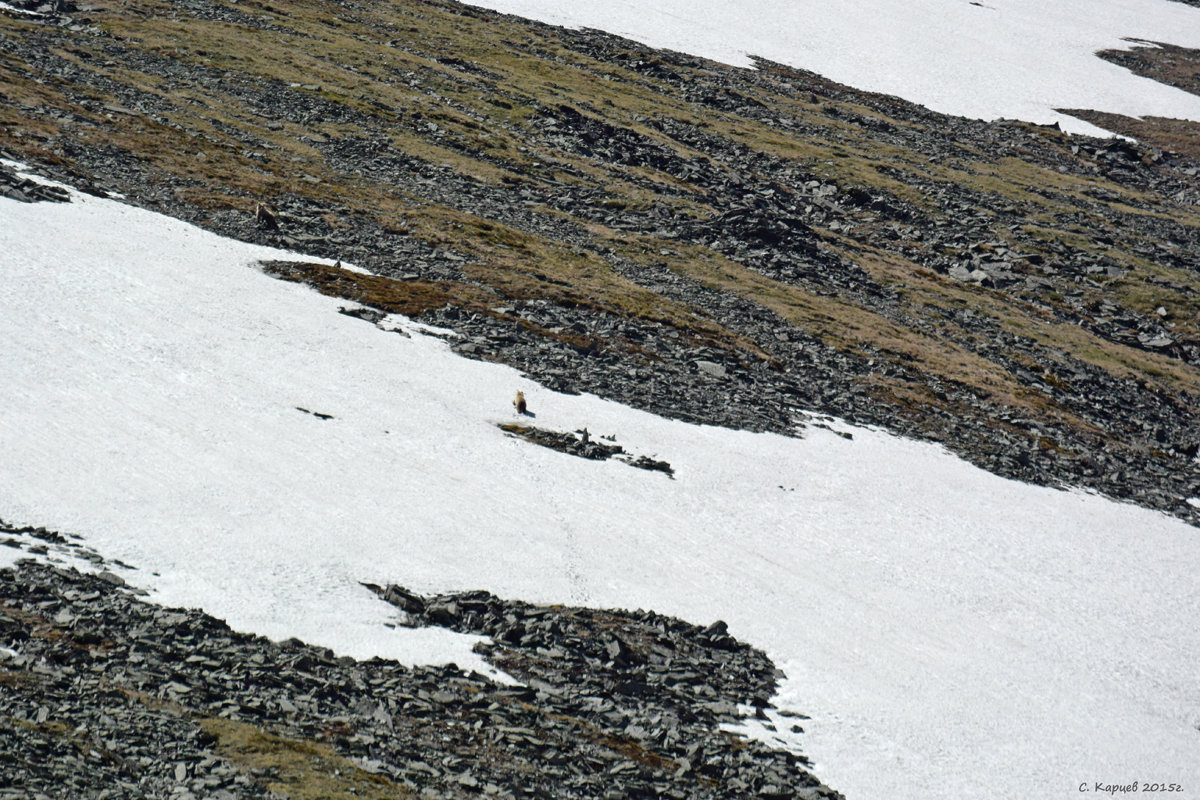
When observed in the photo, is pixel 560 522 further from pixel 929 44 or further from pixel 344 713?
pixel 929 44

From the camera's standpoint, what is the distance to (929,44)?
128 m

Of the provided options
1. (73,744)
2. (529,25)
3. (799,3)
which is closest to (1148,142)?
(799,3)

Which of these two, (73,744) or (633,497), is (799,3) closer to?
(633,497)

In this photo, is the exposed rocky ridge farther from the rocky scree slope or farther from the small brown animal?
the small brown animal

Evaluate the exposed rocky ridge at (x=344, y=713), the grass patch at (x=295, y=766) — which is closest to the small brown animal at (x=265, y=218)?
the exposed rocky ridge at (x=344, y=713)

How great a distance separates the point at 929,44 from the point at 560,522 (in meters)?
117

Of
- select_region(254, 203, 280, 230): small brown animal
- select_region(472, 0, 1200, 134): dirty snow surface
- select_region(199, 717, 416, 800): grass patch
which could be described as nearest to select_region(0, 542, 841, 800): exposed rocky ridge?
select_region(199, 717, 416, 800): grass patch

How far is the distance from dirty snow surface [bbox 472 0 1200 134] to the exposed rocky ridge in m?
99.7

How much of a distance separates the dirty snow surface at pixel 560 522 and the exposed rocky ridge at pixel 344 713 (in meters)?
→ 1.35

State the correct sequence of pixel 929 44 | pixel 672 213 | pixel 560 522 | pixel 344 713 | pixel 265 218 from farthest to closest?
pixel 929 44, pixel 672 213, pixel 265 218, pixel 560 522, pixel 344 713

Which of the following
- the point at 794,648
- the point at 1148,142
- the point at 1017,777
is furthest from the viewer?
the point at 1148,142

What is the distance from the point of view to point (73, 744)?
46.2ft

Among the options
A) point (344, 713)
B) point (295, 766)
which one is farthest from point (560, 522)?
point (295, 766)

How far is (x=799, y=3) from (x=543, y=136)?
72920 millimetres
